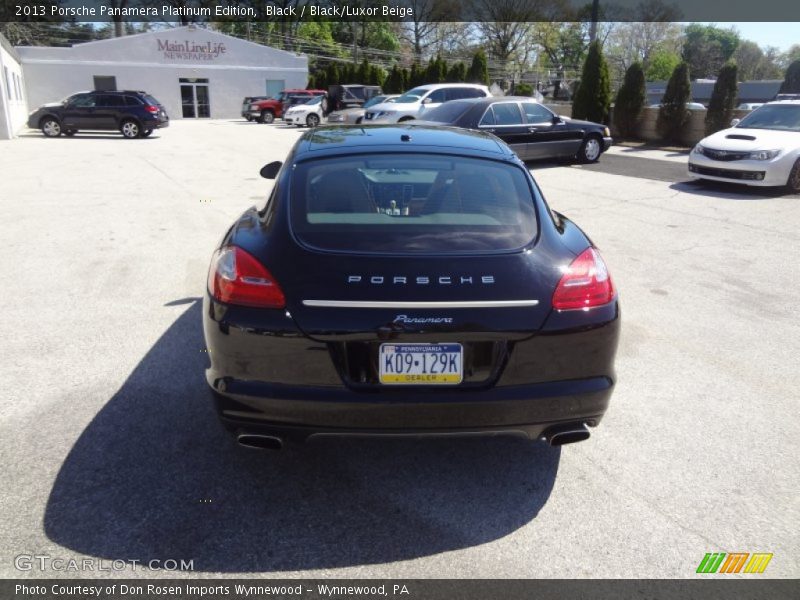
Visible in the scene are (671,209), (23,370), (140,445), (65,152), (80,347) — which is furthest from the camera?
(65,152)

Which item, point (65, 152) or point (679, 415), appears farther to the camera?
point (65, 152)

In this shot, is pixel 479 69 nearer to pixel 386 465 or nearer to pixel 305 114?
pixel 305 114

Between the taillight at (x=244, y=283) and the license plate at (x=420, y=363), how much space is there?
1.65ft

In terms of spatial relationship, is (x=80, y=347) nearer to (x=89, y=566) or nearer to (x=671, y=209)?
(x=89, y=566)

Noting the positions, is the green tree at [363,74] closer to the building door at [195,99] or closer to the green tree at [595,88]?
the building door at [195,99]

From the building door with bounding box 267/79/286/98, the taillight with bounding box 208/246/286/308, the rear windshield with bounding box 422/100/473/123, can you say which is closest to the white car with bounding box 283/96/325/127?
the building door with bounding box 267/79/286/98

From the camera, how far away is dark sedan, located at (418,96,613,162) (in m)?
13.4

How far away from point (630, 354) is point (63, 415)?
3770 millimetres

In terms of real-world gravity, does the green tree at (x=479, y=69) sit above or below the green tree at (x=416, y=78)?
above

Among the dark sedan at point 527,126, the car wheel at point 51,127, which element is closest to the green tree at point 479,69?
the dark sedan at point 527,126

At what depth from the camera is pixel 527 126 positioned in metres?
14.1

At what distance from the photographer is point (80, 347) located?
4.51 m

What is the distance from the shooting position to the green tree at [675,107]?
19.7 m

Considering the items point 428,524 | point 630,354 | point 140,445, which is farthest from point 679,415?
point 140,445
